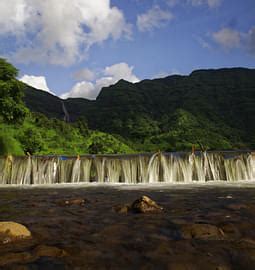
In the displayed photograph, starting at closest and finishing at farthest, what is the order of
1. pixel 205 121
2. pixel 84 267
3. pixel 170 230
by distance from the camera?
1. pixel 84 267
2. pixel 170 230
3. pixel 205 121

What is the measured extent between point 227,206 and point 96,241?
6146 millimetres

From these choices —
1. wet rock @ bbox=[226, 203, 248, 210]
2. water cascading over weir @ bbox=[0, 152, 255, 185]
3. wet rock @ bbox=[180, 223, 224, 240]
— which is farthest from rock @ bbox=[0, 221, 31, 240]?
water cascading over weir @ bbox=[0, 152, 255, 185]

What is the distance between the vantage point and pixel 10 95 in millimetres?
36031

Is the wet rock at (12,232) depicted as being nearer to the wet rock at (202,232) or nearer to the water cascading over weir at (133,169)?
the wet rock at (202,232)

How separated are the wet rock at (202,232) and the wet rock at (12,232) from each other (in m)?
3.70

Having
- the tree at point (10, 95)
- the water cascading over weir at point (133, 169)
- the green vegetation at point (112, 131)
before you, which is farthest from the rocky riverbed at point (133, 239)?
the green vegetation at point (112, 131)

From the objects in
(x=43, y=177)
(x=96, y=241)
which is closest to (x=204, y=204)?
(x=96, y=241)

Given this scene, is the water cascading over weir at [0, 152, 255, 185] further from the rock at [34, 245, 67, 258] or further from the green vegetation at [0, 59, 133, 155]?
the rock at [34, 245, 67, 258]

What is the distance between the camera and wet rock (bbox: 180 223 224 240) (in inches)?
269

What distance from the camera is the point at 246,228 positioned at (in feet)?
24.9

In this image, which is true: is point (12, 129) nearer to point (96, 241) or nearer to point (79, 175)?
point (79, 175)

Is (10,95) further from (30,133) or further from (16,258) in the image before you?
(16,258)

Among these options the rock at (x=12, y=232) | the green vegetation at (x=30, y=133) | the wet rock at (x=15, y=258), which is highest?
the green vegetation at (x=30, y=133)

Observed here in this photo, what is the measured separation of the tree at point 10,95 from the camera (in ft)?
113
